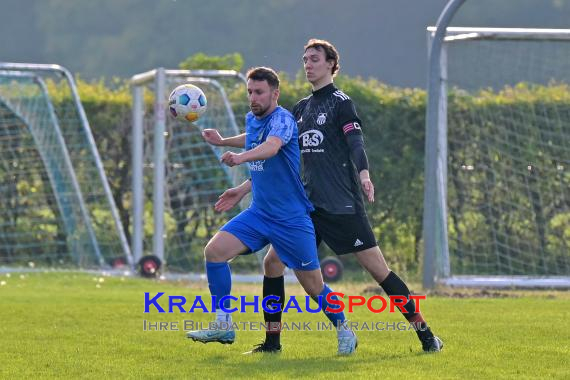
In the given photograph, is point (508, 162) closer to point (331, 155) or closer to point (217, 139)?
point (331, 155)

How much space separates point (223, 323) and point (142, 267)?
758 cm

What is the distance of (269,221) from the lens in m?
8.89

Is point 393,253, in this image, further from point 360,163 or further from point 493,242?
point 360,163

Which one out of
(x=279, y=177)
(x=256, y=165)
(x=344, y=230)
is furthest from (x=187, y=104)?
(x=344, y=230)

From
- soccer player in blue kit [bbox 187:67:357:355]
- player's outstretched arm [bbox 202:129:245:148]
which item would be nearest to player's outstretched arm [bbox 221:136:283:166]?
soccer player in blue kit [bbox 187:67:357:355]

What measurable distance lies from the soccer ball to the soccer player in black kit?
29 centimetres

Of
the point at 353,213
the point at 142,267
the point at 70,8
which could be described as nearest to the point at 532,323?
the point at 353,213

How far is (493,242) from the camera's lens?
16062 millimetres

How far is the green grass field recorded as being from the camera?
8.10 m

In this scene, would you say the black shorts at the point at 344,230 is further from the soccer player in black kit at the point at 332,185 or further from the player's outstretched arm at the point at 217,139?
the player's outstretched arm at the point at 217,139

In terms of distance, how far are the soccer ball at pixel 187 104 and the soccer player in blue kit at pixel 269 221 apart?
0.48 metres

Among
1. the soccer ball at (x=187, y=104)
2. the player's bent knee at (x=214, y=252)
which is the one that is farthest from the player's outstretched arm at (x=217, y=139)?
the player's bent knee at (x=214, y=252)

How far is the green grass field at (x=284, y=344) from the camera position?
8102 millimetres

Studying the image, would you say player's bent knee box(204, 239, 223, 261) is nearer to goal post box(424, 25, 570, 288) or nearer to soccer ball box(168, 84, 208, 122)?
soccer ball box(168, 84, 208, 122)
